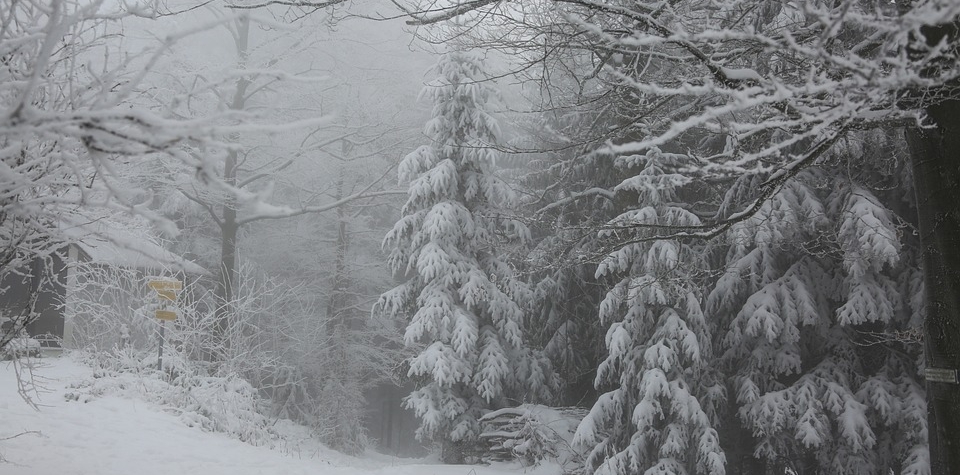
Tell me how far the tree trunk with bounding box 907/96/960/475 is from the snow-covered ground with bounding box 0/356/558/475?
20.0ft

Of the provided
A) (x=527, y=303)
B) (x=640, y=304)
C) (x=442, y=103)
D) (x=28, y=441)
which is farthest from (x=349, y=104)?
(x=28, y=441)

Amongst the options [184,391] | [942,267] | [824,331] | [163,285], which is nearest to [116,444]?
[184,391]

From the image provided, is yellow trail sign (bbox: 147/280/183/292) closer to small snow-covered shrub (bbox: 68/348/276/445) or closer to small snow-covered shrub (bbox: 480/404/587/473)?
small snow-covered shrub (bbox: 68/348/276/445)

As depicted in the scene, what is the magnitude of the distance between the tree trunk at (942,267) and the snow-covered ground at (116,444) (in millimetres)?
6085

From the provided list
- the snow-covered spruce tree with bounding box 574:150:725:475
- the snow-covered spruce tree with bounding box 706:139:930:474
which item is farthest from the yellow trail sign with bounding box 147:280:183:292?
the snow-covered spruce tree with bounding box 706:139:930:474

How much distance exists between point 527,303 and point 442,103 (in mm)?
4486

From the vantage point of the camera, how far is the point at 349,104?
1983 centimetres

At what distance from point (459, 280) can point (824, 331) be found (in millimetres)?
6515

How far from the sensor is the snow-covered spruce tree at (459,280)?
13.0 metres

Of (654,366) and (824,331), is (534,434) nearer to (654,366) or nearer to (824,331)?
(654,366)

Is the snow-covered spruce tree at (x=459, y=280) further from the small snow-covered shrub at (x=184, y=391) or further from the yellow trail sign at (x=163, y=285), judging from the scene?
the yellow trail sign at (x=163, y=285)

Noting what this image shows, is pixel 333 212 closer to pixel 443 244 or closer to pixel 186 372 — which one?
pixel 443 244

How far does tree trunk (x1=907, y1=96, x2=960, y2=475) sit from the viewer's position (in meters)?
4.14

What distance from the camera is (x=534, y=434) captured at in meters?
10.9
